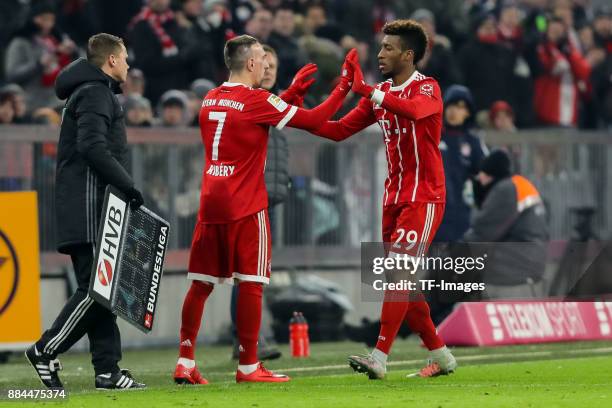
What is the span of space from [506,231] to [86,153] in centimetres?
676

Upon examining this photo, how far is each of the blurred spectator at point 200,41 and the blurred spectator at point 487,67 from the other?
3459 mm

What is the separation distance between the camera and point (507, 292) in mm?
16344

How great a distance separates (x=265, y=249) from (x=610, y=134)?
9826mm

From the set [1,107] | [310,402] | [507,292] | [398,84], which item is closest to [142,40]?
[1,107]

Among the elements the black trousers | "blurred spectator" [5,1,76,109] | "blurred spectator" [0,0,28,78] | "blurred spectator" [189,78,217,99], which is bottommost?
the black trousers

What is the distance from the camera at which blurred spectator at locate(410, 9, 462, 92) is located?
798 inches

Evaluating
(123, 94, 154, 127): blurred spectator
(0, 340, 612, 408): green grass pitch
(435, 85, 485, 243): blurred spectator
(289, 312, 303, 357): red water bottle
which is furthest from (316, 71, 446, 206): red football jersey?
(123, 94, 154, 127): blurred spectator

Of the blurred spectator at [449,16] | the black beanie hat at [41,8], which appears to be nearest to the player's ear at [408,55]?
the black beanie hat at [41,8]

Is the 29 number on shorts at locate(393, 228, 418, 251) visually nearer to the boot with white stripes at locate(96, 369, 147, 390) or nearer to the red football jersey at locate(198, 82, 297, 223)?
the red football jersey at locate(198, 82, 297, 223)

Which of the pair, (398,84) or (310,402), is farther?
(398,84)

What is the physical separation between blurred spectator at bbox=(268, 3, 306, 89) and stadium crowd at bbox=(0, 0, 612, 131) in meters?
0.02

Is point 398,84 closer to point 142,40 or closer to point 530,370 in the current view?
point 530,370

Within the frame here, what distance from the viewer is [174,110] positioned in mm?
17078

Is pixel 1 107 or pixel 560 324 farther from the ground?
pixel 1 107
